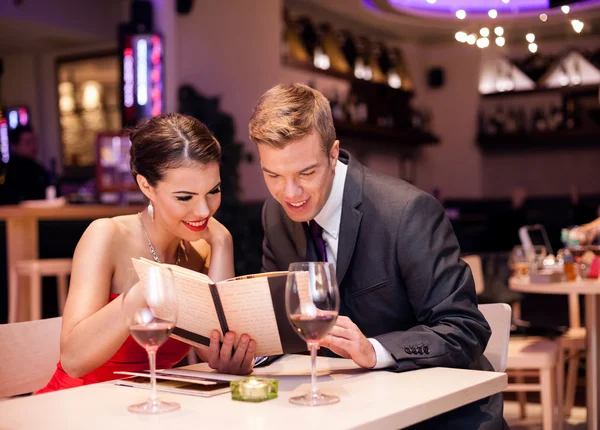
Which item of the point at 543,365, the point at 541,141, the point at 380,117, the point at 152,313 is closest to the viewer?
the point at 152,313

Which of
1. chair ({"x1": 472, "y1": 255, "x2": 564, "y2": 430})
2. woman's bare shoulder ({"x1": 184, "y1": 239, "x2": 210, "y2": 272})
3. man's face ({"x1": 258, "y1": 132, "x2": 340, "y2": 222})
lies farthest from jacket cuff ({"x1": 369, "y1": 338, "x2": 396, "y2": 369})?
chair ({"x1": 472, "y1": 255, "x2": 564, "y2": 430})

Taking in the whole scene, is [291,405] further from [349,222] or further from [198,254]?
[198,254]

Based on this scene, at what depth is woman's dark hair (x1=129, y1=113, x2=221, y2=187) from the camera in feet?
7.49

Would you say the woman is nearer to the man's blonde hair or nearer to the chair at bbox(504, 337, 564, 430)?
the man's blonde hair

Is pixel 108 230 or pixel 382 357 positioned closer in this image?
pixel 382 357

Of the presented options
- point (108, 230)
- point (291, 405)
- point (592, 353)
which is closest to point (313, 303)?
point (291, 405)

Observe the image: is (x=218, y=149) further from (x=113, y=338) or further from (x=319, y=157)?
(x=113, y=338)

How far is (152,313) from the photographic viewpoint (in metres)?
1.52

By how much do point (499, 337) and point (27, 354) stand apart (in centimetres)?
133

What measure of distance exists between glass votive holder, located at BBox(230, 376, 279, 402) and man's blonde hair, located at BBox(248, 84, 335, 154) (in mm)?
643

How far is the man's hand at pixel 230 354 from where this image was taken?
1817 millimetres

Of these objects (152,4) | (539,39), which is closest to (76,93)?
(152,4)

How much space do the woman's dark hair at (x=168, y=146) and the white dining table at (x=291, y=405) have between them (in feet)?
2.30

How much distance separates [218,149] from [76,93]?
319 inches
